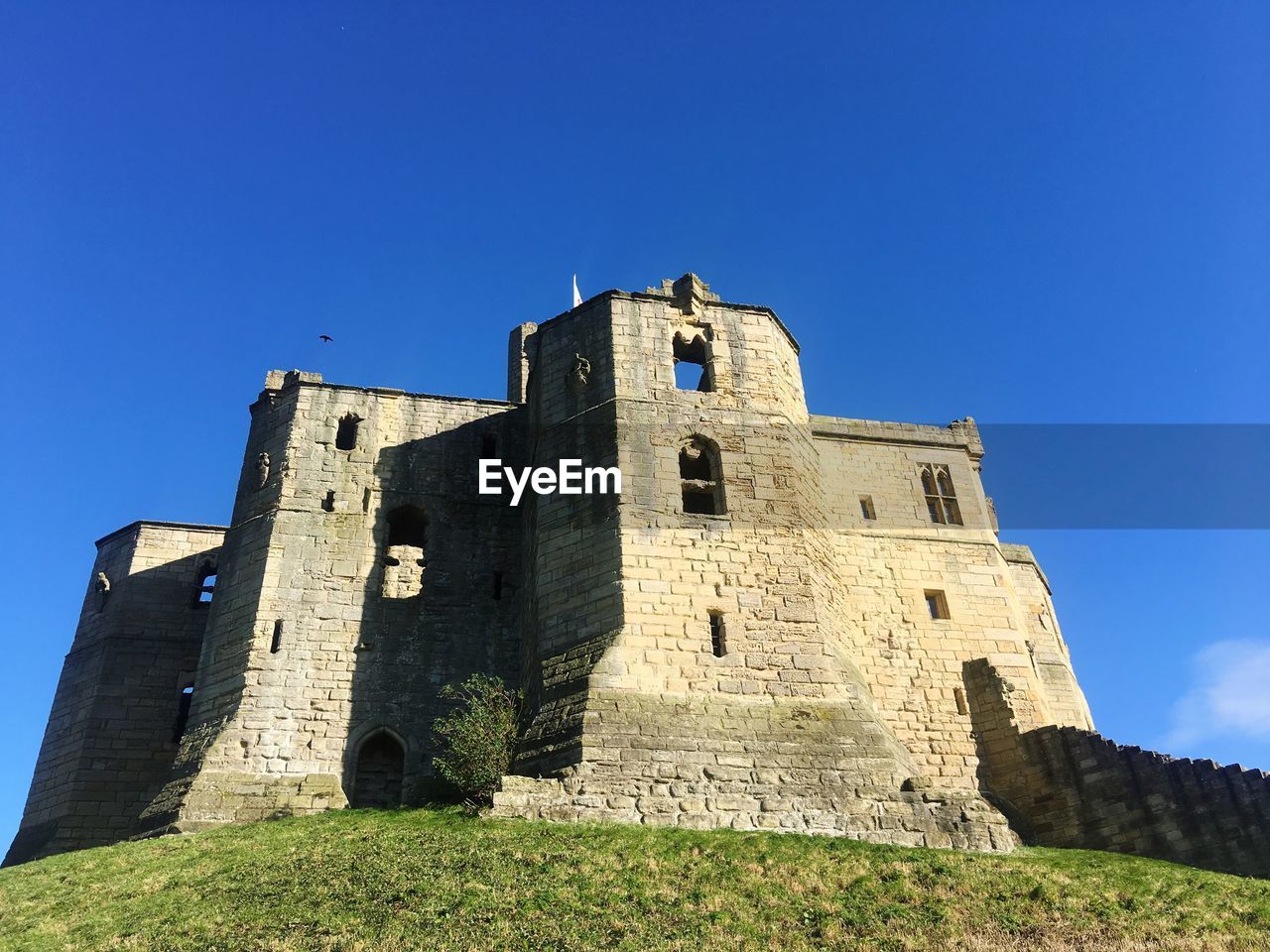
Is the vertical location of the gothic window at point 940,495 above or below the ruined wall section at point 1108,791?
above

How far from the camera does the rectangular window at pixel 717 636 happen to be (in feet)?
61.6

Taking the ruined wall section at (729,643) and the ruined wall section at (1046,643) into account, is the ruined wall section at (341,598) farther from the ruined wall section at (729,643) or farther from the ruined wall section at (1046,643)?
the ruined wall section at (1046,643)

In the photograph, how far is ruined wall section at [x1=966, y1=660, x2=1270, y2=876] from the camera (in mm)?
17500

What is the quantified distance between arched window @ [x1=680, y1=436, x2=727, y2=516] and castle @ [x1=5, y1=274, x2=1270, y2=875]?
6 cm

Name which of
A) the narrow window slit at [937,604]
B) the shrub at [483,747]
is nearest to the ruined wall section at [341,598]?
the shrub at [483,747]

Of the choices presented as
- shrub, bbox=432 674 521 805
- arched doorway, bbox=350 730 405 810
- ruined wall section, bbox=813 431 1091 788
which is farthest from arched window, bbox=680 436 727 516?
arched doorway, bbox=350 730 405 810

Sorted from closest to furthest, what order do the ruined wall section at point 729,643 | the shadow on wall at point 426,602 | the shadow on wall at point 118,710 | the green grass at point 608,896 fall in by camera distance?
the green grass at point 608,896, the ruined wall section at point 729,643, the shadow on wall at point 426,602, the shadow on wall at point 118,710

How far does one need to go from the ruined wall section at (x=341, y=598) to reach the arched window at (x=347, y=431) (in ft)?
0.13

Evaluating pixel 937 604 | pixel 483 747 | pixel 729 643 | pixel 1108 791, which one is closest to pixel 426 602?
pixel 483 747

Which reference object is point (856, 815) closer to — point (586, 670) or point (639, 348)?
point (586, 670)

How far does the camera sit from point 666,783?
16672 millimetres

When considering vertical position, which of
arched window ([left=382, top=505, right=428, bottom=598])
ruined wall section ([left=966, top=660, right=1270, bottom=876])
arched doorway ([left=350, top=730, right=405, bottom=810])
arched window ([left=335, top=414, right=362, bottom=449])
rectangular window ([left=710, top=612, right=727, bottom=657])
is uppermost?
arched window ([left=335, top=414, right=362, bottom=449])

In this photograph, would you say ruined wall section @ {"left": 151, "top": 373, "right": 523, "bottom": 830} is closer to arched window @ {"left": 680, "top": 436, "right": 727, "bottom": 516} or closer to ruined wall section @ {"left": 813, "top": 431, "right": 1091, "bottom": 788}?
arched window @ {"left": 680, "top": 436, "right": 727, "bottom": 516}

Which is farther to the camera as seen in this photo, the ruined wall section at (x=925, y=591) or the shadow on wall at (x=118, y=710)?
the shadow on wall at (x=118, y=710)
